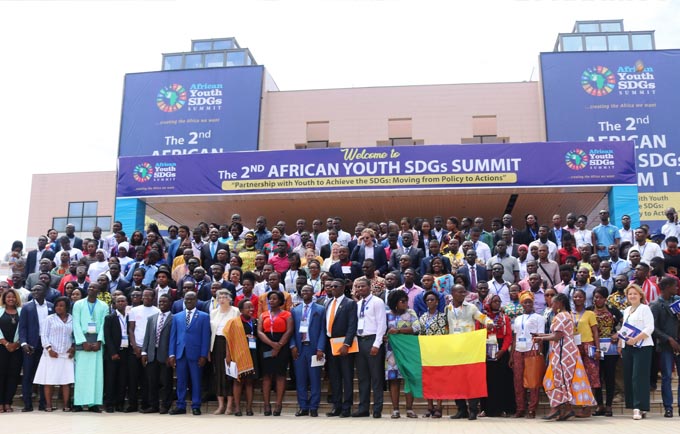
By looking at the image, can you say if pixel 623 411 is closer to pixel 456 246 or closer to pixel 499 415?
pixel 499 415

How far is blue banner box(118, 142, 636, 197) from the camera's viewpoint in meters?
14.8

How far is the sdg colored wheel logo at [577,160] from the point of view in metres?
14.7

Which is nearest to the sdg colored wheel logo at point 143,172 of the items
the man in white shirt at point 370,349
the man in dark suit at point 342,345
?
the man in dark suit at point 342,345

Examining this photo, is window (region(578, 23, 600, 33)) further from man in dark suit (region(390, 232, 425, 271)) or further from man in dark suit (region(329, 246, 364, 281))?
man in dark suit (region(329, 246, 364, 281))

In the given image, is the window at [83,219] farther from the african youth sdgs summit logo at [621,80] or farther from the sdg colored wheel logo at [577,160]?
the sdg colored wheel logo at [577,160]

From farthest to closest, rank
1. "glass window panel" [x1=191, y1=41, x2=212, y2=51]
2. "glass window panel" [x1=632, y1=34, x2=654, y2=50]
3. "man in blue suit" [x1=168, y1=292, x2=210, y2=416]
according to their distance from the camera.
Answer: "glass window panel" [x1=191, y1=41, x2=212, y2=51] < "glass window panel" [x1=632, y1=34, x2=654, y2=50] < "man in blue suit" [x1=168, y1=292, x2=210, y2=416]

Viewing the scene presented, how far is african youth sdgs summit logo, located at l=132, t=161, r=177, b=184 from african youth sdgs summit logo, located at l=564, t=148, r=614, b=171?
972 centimetres

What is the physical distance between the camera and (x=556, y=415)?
823 cm

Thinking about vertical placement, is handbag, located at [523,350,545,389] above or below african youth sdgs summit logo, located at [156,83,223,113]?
below

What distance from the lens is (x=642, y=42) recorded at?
27.6 metres

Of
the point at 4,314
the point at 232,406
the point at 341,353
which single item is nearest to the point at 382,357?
the point at 341,353

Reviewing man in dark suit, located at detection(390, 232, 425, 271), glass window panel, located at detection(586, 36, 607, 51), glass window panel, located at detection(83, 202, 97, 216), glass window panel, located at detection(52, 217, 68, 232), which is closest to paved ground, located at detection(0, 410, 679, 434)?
man in dark suit, located at detection(390, 232, 425, 271)

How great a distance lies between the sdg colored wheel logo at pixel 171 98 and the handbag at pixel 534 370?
59.9 feet

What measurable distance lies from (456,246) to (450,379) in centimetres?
335
